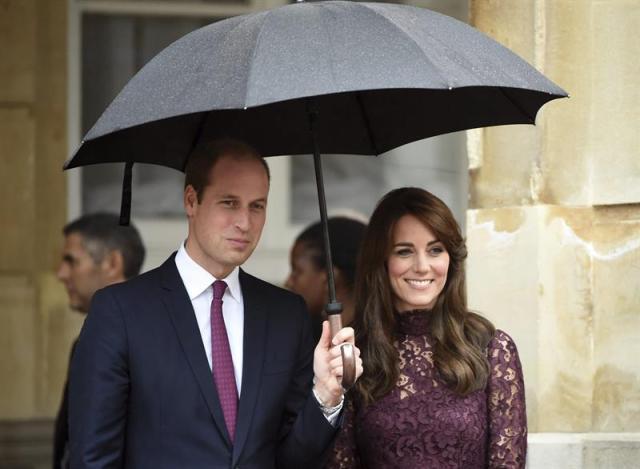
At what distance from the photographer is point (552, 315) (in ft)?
16.7

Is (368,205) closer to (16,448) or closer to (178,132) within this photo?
(16,448)

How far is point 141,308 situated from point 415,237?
0.89 meters

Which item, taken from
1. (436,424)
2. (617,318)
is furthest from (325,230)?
(617,318)

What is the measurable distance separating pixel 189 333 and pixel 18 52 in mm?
4434

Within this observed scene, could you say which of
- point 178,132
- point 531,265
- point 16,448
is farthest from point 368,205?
point 178,132

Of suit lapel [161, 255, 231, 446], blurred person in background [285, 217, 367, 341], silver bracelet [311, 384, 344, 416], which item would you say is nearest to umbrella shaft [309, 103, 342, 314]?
silver bracelet [311, 384, 344, 416]

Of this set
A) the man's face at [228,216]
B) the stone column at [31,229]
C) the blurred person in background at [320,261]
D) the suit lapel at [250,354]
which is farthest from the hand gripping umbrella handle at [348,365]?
the stone column at [31,229]

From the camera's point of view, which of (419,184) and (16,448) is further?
(419,184)

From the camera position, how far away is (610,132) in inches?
199

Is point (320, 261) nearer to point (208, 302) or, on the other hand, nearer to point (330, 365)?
point (208, 302)

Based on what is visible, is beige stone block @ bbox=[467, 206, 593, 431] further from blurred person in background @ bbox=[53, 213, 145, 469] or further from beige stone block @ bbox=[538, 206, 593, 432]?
blurred person in background @ bbox=[53, 213, 145, 469]

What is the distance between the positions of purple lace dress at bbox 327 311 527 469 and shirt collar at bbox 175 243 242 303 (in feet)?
1.88

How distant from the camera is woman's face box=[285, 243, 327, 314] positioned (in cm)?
640

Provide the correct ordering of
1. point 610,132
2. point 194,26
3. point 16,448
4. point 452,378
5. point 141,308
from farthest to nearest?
1. point 194,26
2. point 16,448
3. point 610,132
4. point 452,378
5. point 141,308
